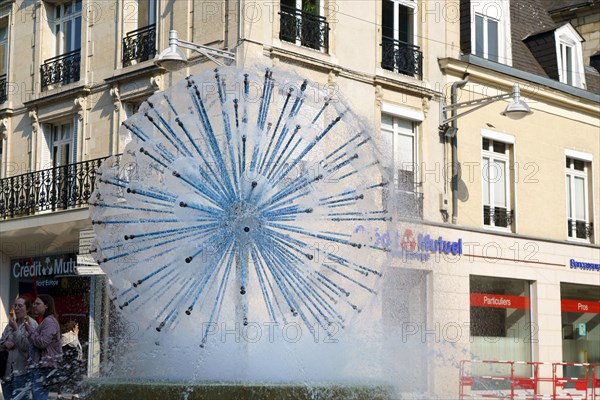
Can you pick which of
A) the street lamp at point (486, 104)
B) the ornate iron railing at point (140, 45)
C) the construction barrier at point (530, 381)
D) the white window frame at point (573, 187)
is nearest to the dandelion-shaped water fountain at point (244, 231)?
the construction barrier at point (530, 381)

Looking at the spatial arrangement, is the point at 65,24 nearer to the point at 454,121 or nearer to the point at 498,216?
the point at 454,121

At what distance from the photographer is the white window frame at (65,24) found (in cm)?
2332

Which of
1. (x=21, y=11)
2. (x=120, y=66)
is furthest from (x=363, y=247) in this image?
(x=21, y=11)

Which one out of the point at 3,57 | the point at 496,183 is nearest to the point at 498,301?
the point at 496,183

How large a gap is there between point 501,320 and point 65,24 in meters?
12.3

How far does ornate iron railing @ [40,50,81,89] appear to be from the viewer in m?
23.0

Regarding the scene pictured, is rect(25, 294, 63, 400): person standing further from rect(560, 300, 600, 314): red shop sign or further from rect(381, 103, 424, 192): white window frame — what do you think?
rect(560, 300, 600, 314): red shop sign

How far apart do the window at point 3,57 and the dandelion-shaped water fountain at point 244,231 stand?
1576 centimetres

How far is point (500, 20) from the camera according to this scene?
24.5 m

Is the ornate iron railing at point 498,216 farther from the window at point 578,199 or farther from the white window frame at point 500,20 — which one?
the white window frame at point 500,20

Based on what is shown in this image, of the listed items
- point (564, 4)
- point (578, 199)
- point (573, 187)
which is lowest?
point (578, 199)

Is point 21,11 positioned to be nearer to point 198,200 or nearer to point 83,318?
point 83,318

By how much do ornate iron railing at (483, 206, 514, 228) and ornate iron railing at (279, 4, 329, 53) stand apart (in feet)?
19.3

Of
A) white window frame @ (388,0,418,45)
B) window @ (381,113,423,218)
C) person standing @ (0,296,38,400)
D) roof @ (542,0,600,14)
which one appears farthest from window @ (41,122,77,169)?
→ roof @ (542,0,600,14)
